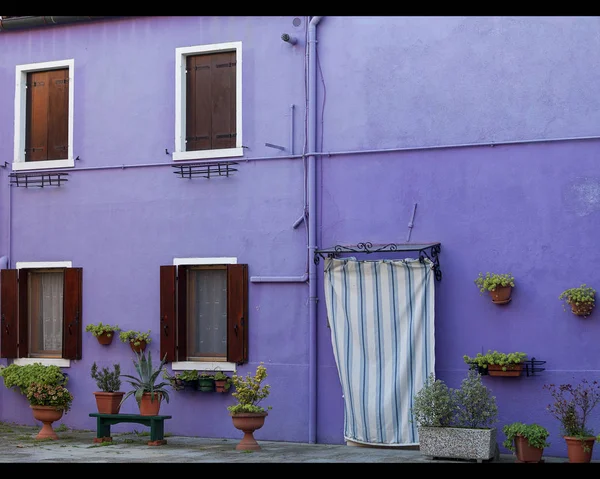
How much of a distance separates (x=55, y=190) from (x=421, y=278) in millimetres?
5594

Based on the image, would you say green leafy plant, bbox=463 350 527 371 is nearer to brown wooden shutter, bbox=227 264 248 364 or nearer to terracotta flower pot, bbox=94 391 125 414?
brown wooden shutter, bbox=227 264 248 364

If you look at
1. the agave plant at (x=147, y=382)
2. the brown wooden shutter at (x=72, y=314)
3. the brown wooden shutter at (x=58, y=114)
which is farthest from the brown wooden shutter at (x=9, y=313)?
the agave plant at (x=147, y=382)

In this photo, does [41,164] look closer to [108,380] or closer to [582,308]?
[108,380]

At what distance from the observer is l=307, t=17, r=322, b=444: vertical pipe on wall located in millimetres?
12414

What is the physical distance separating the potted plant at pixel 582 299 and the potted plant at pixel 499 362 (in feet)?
2.56

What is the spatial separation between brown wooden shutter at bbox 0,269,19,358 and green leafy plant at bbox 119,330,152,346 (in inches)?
72.2

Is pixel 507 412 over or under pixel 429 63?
under

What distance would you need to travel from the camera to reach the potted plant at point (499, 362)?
1122 centimetres

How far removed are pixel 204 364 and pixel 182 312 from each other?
801 millimetres

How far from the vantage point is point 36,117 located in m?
14.6

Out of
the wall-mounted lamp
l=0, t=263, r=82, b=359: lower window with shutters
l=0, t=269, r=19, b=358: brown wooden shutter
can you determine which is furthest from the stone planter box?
l=0, t=269, r=19, b=358: brown wooden shutter
